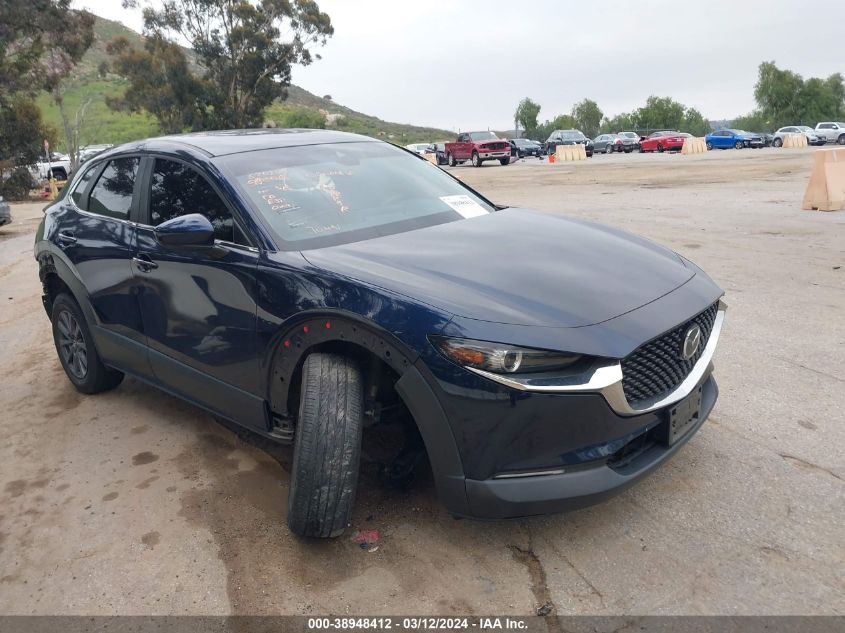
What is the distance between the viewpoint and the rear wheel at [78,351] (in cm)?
464

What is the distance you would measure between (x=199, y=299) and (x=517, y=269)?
5.21ft

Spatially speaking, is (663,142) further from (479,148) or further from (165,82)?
(165,82)

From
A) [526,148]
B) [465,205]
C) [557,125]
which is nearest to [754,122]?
[557,125]

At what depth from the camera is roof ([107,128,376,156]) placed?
386 centimetres

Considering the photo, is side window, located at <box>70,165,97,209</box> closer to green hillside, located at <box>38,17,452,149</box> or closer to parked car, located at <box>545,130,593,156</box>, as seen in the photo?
parked car, located at <box>545,130,593,156</box>

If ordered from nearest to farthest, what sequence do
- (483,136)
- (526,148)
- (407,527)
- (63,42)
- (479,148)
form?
(407,527) → (63,42) → (479,148) → (483,136) → (526,148)

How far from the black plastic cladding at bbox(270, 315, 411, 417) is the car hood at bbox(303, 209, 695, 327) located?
195mm

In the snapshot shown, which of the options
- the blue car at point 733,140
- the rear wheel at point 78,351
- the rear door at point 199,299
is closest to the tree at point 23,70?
the rear wheel at point 78,351

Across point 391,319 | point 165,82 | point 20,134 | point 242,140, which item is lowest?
point 391,319

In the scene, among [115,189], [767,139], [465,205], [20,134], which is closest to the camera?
[465,205]

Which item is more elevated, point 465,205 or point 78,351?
point 465,205

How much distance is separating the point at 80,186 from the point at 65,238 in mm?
399

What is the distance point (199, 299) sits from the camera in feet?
11.5

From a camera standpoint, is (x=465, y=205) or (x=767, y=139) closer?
(x=465, y=205)
